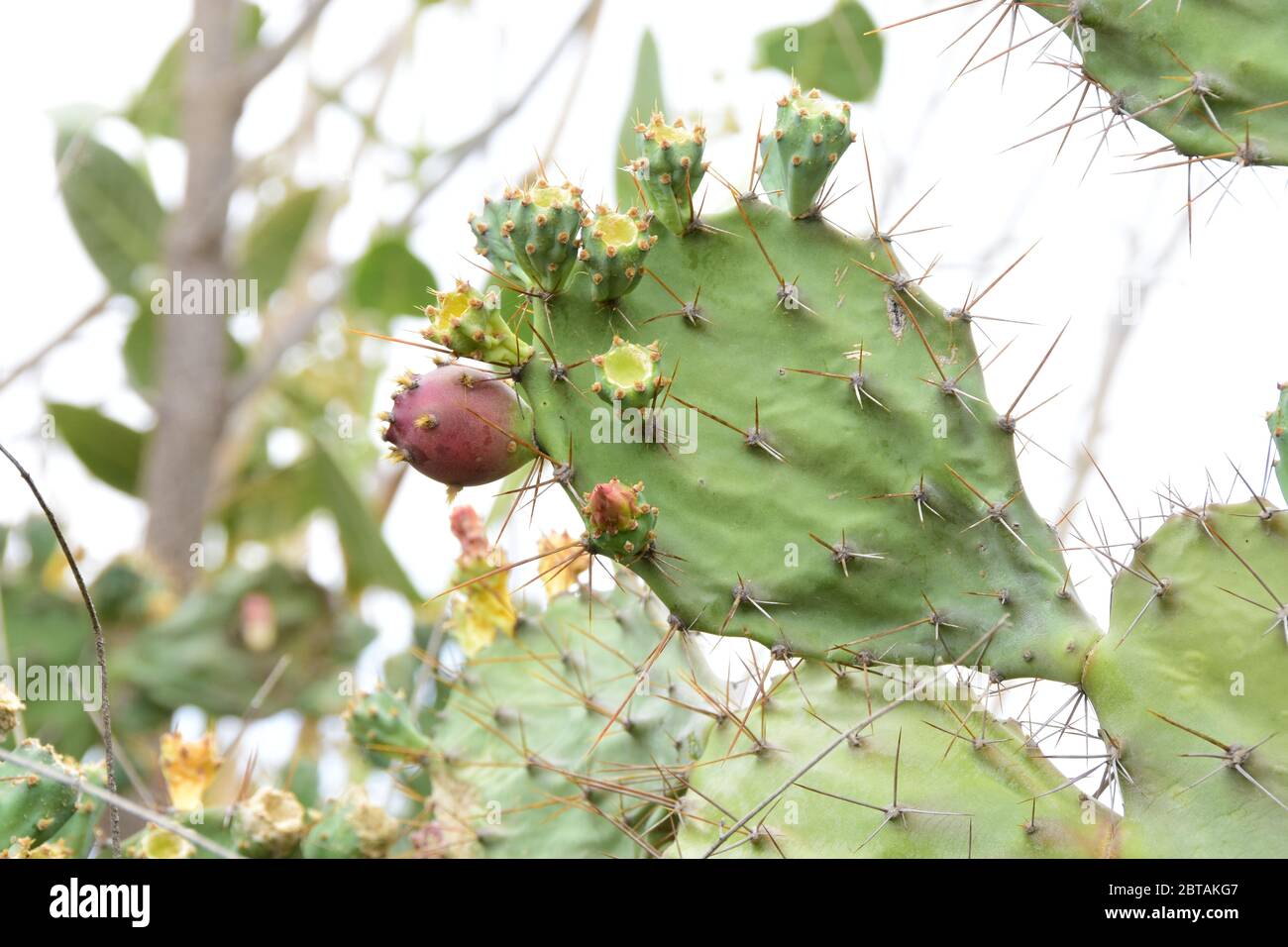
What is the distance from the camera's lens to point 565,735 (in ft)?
5.14

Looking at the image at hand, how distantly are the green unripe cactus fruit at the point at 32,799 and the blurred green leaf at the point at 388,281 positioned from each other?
1651 mm

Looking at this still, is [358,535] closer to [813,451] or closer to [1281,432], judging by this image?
[813,451]

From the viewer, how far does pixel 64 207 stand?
2.98 meters

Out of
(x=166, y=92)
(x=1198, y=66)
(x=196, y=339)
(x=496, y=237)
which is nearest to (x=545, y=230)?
(x=496, y=237)

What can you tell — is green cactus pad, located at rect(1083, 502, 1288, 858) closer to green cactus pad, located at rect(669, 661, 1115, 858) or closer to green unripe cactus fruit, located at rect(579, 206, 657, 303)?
green cactus pad, located at rect(669, 661, 1115, 858)

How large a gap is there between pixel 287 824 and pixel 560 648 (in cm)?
37

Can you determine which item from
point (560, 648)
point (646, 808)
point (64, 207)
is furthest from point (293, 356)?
point (646, 808)

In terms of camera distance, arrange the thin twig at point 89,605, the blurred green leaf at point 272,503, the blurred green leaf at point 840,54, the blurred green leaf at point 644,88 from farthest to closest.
→ the blurred green leaf at point 272,503
the blurred green leaf at point 840,54
the blurred green leaf at point 644,88
the thin twig at point 89,605

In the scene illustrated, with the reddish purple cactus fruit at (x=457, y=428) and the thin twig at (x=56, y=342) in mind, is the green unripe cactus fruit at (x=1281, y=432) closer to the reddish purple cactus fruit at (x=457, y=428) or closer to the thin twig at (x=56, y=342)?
the reddish purple cactus fruit at (x=457, y=428)

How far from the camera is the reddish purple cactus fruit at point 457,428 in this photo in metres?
1.13

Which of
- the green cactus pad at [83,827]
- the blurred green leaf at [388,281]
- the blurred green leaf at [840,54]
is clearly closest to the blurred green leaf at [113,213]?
the blurred green leaf at [388,281]

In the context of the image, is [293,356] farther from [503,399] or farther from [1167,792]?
[1167,792]

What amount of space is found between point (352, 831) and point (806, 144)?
881 mm
